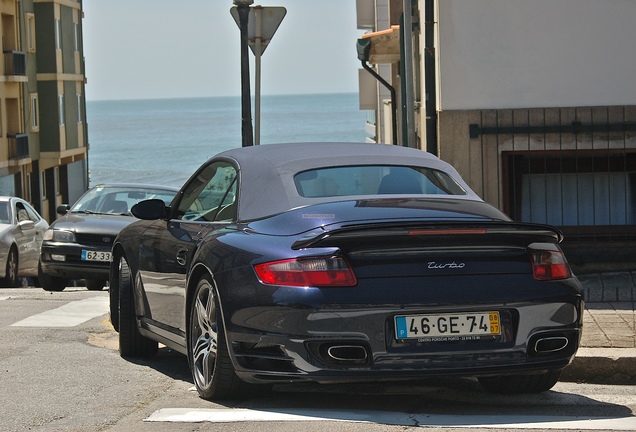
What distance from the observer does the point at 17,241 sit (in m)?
22.4

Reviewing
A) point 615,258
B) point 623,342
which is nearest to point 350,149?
point 623,342

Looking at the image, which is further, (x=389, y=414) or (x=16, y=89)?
(x=16, y=89)

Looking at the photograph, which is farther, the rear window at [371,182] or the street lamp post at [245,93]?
the street lamp post at [245,93]

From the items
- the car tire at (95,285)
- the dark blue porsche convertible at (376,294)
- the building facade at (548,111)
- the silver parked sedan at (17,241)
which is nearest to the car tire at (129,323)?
the dark blue porsche convertible at (376,294)

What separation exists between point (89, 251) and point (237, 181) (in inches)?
429

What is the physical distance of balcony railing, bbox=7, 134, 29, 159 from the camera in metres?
48.1

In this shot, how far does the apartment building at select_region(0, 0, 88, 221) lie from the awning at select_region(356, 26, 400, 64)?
2638 cm

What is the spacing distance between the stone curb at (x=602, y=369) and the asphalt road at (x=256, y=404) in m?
0.13

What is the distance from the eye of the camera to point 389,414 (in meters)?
6.78

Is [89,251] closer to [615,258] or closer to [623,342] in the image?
[615,258]

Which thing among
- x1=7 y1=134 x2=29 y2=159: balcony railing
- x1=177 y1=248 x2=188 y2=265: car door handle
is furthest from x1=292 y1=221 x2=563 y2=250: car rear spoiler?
x1=7 y1=134 x2=29 y2=159: balcony railing

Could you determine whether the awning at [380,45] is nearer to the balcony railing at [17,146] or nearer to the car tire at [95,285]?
the car tire at [95,285]

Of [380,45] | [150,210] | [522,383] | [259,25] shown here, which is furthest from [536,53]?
[380,45]

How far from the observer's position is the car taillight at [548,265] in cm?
679
